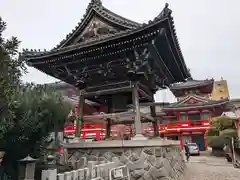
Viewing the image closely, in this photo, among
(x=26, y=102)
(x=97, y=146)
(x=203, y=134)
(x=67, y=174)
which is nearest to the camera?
(x=67, y=174)

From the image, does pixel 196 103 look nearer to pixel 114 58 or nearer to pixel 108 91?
pixel 108 91

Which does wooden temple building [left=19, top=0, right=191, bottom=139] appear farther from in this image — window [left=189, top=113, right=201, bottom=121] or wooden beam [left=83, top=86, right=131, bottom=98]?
window [left=189, top=113, right=201, bottom=121]

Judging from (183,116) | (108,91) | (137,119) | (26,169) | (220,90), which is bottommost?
(26,169)

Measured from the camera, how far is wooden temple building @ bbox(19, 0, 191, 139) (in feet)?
25.6

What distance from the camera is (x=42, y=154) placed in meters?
8.13

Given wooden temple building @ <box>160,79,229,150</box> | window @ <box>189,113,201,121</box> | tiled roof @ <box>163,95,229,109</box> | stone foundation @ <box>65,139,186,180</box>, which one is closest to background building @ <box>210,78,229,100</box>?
wooden temple building @ <box>160,79,229,150</box>


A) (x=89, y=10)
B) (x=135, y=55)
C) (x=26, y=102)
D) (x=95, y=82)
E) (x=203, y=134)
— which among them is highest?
(x=89, y=10)

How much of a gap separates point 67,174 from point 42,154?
12.7 feet

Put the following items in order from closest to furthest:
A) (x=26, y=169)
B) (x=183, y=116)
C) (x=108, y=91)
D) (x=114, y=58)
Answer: (x=26, y=169) → (x=114, y=58) → (x=108, y=91) → (x=183, y=116)

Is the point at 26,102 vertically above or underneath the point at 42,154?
above

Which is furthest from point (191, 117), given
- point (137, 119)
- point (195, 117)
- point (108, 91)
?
point (137, 119)

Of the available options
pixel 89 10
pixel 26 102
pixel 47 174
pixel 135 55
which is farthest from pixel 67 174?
pixel 89 10

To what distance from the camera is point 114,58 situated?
342 inches

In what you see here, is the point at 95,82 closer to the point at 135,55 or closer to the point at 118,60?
the point at 118,60
